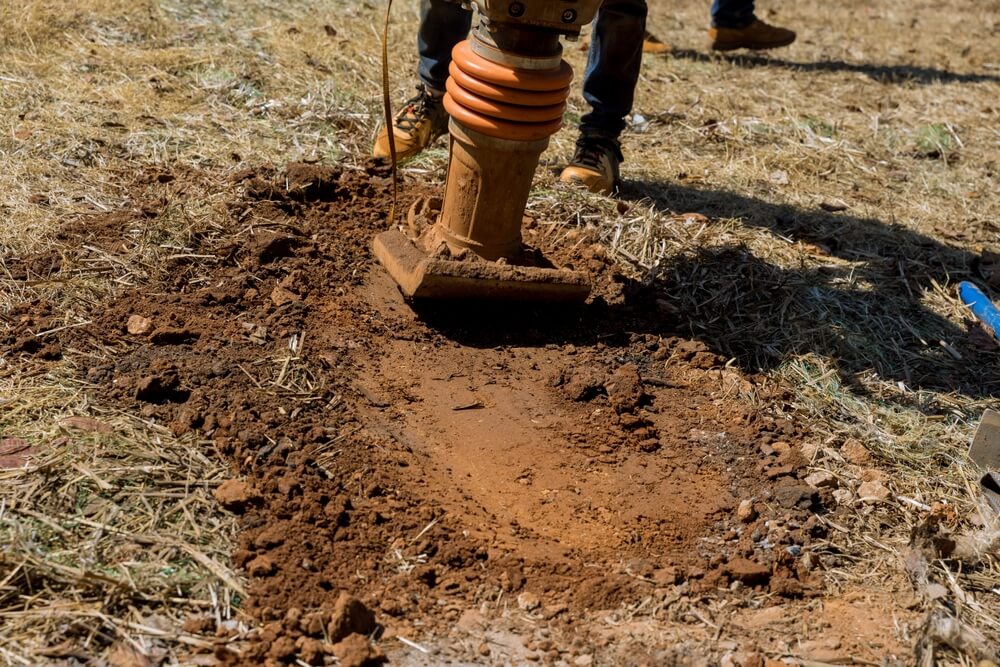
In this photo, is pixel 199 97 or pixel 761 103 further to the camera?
pixel 761 103

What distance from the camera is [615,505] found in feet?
8.52

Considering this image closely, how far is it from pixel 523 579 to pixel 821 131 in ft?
12.8

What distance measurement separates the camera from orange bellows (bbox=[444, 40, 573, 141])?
276 cm

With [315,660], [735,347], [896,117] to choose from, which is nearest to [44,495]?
[315,660]

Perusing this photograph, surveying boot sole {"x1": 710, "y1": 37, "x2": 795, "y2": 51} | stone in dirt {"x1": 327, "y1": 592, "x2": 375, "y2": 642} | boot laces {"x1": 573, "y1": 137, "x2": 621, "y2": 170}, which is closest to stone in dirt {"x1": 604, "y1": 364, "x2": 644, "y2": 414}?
stone in dirt {"x1": 327, "y1": 592, "x2": 375, "y2": 642}

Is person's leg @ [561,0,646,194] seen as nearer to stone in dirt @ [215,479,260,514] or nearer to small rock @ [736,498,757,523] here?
small rock @ [736,498,757,523]

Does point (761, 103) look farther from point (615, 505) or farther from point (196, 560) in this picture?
point (196, 560)

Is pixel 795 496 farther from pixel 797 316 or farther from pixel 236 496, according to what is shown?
pixel 236 496

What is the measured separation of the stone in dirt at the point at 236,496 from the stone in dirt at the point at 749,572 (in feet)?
3.80

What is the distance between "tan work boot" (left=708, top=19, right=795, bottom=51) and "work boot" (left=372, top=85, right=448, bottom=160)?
9.75ft

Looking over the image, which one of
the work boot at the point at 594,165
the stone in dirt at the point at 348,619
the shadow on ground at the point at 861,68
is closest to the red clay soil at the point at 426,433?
the stone in dirt at the point at 348,619

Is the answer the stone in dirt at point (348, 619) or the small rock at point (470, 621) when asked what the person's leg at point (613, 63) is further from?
the stone in dirt at point (348, 619)

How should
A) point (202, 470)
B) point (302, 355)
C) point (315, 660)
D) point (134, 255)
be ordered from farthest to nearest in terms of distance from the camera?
point (134, 255) → point (302, 355) → point (202, 470) → point (315, 660)

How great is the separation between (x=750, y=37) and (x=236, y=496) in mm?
5321
